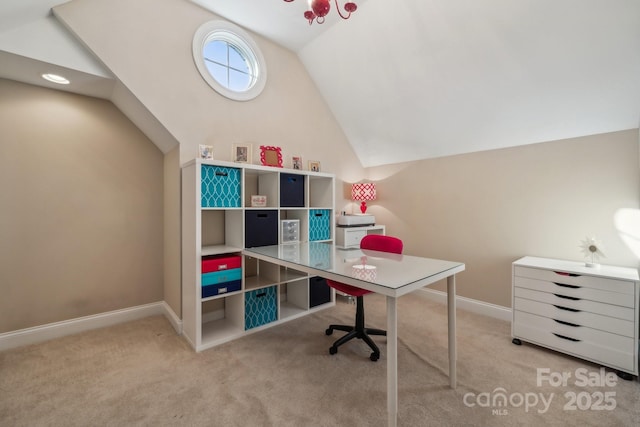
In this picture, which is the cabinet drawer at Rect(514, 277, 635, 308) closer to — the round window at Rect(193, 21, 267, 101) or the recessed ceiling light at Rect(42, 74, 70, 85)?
the round window at Rect(193, 21, 267, 101)

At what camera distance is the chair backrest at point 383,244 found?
91.5 inches

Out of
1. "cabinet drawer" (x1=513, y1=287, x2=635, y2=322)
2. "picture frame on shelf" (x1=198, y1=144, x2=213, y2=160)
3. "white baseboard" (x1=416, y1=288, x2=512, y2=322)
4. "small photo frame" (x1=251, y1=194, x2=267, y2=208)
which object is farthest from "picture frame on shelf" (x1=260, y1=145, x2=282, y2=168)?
"cabinet drawer" (x1=513, y1=287, x2=635, y2=322)

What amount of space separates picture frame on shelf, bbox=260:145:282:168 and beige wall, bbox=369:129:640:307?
1737mm

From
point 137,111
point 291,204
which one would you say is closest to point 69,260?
point 137,111

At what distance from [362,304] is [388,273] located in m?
0.80

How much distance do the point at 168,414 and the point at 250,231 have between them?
1392 mm

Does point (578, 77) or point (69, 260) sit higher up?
point (578, 77)

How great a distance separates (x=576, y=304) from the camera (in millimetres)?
2012

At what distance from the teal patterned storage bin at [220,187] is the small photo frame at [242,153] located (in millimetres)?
226

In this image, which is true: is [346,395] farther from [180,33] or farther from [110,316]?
[180,33]

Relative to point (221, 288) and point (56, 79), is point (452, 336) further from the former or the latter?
point (56, 79)

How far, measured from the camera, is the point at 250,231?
248cm

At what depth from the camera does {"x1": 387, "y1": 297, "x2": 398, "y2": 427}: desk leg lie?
1.26 m

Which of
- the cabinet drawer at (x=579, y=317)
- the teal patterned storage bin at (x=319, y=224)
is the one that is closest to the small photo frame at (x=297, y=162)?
the teal patterned storage bin at (x=319, y=224)
